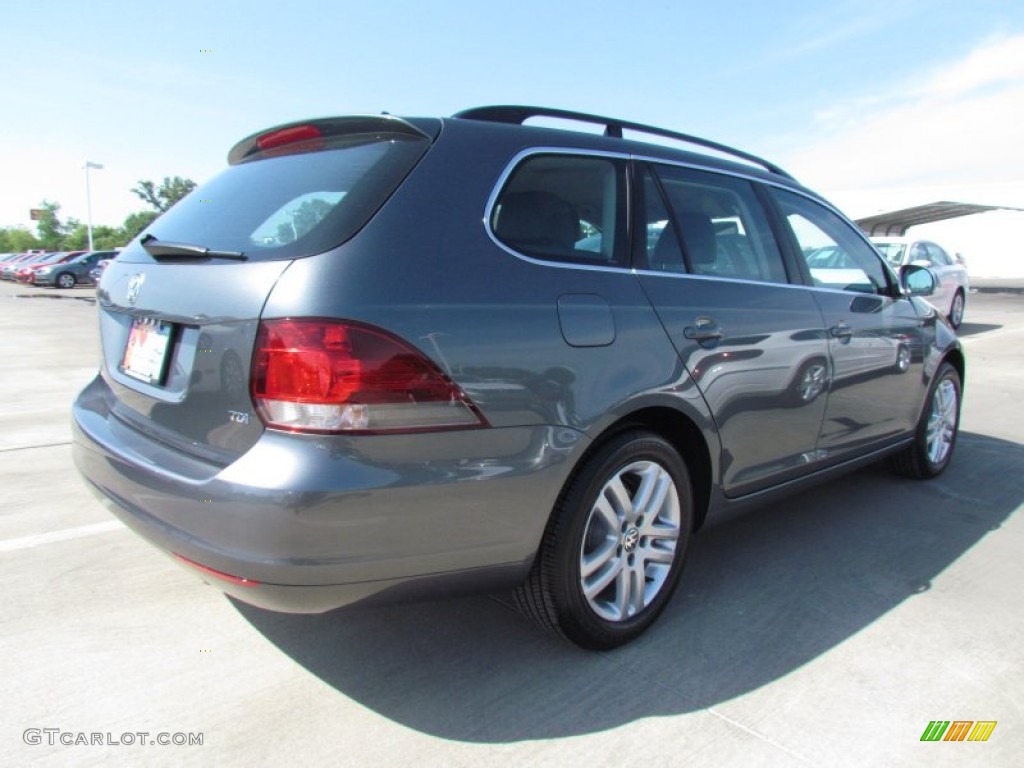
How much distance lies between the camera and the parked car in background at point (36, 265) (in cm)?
3161

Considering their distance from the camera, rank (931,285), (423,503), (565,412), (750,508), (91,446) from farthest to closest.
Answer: (931,285)
(750,508)
(91,446)
(565,412)
(423,503)

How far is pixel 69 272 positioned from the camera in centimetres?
3120

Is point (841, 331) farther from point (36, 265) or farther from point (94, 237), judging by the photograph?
point (94, 237)

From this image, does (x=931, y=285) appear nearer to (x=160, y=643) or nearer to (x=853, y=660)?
(x=853, y=660)

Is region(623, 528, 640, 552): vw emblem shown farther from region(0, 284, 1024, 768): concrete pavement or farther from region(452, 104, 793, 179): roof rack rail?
region(452, 104, 793, 179): roof rack rail

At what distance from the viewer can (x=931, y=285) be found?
4102 millimetres

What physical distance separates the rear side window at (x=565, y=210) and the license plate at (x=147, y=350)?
1.06 m

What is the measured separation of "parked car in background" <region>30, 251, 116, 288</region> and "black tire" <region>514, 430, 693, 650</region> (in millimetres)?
33247

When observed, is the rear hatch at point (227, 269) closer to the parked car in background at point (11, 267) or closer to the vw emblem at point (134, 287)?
the vw emblem at point (134, 287)

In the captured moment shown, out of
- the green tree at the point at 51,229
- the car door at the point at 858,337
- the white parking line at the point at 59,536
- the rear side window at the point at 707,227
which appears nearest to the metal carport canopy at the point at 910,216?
the car door at the point at 858,337

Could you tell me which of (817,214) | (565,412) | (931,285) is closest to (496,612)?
(565,412)

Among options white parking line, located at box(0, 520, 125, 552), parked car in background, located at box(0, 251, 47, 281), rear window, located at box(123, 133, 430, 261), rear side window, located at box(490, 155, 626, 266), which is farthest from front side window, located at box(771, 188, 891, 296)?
parked car in background, located at box(0, 251, 47, 281)

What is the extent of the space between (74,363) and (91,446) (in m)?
7.51

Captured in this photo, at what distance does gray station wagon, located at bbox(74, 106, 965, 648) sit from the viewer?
6.13 ft
